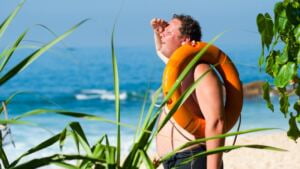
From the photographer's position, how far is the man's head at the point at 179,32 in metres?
3.46

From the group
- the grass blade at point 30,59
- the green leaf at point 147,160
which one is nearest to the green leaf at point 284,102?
the green leaf at point 147,160

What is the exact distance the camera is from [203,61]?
347 centimetres

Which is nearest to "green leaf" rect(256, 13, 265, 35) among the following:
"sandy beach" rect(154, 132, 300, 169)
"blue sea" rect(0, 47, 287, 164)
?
"blue sea" rect(0, 47, 287, 164)

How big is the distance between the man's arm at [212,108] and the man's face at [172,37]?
10.7 inches

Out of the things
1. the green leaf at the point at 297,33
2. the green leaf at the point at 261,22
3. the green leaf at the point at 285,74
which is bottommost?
the green leaf at the point at 285,74

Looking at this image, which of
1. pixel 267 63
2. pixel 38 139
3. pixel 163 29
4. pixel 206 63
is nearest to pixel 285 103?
pixel 267 63

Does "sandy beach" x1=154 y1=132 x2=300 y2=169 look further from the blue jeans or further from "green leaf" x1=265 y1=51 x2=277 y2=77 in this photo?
"green leaf" x1=265 y1=51 x2=277 y2=77

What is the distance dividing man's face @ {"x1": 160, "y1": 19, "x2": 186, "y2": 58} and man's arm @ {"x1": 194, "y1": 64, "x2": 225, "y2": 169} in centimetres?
27

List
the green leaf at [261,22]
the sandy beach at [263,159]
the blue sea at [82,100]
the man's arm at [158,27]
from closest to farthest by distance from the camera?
the green leaf at [261,22] < the man's arm at [158,27] < the sandy beach at [263,159] < the blue sea at [82,100]

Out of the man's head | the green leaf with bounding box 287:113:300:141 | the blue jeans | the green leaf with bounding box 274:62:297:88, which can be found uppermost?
the man's head

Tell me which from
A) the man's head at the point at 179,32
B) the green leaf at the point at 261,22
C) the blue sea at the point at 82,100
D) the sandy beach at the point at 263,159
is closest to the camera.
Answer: the green leaf at the point at 261,22

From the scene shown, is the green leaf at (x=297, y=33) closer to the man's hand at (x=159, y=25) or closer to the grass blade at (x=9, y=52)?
the man's hand at (x=159, y=25)

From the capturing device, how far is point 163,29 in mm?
3801

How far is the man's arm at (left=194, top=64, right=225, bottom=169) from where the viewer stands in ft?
10.8
